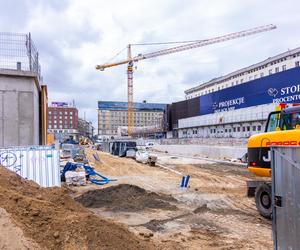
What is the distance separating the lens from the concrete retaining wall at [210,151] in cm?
3562

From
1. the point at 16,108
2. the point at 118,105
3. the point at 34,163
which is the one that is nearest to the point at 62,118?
the point at 118,105

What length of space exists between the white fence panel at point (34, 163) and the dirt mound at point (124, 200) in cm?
130

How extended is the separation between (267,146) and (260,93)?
53.4 m

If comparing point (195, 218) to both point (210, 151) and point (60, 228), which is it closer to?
point (60, 228)

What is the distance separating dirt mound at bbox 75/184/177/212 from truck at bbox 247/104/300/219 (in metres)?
2.83

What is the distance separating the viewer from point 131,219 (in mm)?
10086

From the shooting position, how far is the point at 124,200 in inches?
491

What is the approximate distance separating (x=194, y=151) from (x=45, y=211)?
41536 mm

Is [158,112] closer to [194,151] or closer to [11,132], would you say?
[194,151]

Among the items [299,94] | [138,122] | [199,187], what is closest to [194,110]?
[299,94]

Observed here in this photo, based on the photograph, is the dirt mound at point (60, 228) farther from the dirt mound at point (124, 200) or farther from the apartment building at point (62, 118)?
the apartment building at point (62, 118)

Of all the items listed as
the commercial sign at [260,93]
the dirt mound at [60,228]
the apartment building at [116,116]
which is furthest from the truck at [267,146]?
the apartment building at [116,116]

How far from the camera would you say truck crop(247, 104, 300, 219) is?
966cm

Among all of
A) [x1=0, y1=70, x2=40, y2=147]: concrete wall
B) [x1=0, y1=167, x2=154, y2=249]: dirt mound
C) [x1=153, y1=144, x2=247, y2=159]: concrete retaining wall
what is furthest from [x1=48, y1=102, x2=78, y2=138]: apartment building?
[x1=0, y1=167, x2=154, y2=249]: dirt mound
